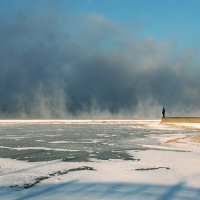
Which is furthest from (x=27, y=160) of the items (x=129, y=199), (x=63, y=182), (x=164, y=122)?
(x=164, y=122)

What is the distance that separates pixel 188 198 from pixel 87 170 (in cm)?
436

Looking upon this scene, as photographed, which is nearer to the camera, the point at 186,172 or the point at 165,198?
the point at 165,198

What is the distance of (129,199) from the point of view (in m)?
7.95

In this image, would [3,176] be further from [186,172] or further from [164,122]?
[164,122]

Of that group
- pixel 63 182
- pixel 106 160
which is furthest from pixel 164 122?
pixel 63 182

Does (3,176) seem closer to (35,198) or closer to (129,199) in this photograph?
(35,198)

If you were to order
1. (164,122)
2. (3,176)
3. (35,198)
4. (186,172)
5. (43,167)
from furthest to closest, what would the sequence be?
(164,122) < (43,167) < (186,172) < (3,176) < (35,198)

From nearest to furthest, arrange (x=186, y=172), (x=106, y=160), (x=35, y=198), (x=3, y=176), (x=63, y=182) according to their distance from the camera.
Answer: (x=35, y=198)
(x=63, y=182)
(x=3, y=176)
(x=186, y=172)
(x=106, y=160)

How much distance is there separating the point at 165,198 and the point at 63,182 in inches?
114

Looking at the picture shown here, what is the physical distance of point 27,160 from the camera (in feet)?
47.4

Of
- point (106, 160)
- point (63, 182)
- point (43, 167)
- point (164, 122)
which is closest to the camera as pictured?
point (63, 182)

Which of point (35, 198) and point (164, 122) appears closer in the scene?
point (35, 198)

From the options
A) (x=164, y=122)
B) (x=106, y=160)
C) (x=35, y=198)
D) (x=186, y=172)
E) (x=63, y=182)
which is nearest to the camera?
(x=35, y=198)

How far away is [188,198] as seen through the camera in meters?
8.09
